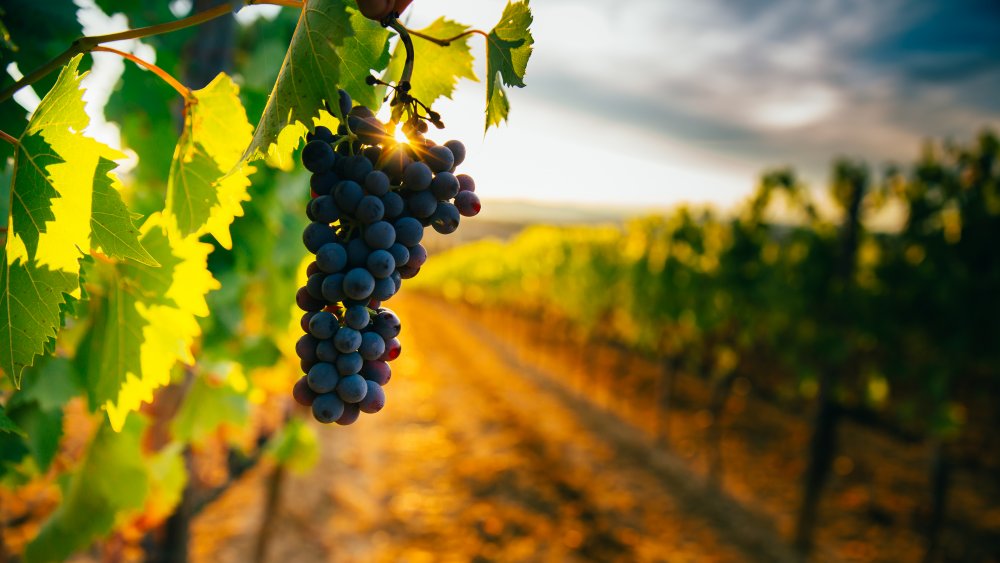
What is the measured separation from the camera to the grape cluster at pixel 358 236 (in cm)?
84

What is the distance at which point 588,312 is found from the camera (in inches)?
621

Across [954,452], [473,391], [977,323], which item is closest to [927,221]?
[977,323]

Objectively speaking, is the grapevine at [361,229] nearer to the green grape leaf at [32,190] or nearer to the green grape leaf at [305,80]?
the green grape leaf at [305,80]

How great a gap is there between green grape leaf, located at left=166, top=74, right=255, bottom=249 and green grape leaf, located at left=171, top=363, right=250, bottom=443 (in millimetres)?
2393

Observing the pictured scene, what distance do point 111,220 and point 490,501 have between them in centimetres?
838

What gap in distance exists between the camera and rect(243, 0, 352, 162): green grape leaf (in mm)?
775

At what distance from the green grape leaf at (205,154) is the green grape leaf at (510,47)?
1.34 feet

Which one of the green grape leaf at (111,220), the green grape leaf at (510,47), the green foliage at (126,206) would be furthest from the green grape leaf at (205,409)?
the green grape leaf at (510,47)

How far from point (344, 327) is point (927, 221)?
29.4ft

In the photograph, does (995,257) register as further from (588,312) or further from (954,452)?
(588,312)

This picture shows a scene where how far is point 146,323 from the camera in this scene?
3.75 ft

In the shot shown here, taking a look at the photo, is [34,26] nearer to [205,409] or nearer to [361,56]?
[361,56]

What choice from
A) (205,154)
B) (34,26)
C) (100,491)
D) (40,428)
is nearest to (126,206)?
Answer: (205,154)

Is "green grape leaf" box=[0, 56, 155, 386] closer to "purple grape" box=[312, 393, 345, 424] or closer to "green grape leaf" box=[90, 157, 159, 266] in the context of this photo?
"green grape leaf" box=[90, 157, 159, 266]
